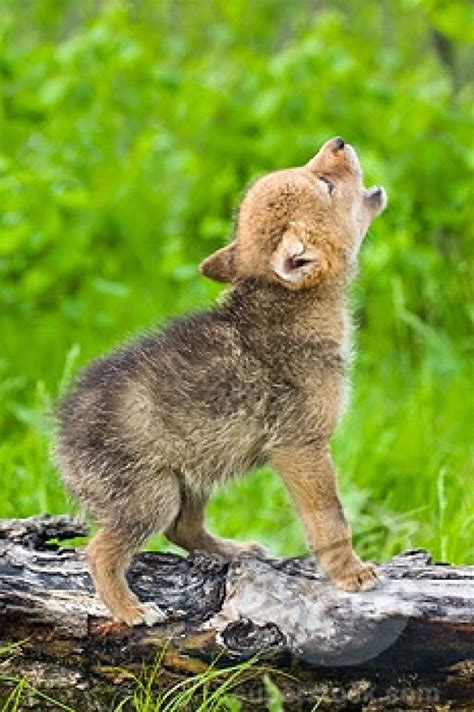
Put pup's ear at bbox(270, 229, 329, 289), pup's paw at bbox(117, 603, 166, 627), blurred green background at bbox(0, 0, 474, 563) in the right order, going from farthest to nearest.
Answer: blurred green background at bbox(0, 0, 474, 563) → pup's ear at bbox(270, 229, 329, 289) → pup's paw at bbox(117, 603, 166, 627)

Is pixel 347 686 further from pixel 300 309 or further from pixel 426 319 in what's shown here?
pixel 426 319

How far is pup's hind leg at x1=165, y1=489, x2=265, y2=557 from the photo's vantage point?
457cm

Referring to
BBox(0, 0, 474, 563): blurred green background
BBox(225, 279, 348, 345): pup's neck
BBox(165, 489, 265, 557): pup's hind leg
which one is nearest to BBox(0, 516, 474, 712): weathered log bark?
BBox(165, 489, 265, 557): pup's hind leg

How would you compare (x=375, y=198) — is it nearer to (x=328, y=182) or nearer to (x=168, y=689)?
(x=328, y=182)

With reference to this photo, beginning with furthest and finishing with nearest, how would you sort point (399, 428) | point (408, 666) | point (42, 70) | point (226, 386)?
point (42, 70) < point (399, 428) < point (226, 386) < point (408, 666)

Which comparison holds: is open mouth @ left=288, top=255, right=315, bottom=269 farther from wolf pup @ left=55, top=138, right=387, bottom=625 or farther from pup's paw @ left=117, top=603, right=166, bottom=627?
pup's paw @ left=117, top=603, right=166, bottom=627

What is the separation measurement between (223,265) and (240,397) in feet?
1.69

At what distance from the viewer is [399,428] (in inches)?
264

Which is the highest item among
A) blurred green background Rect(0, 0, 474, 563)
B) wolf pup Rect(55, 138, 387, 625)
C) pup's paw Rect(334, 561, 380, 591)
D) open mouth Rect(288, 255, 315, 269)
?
blurred green background Rect(0, 0, 474, 563)

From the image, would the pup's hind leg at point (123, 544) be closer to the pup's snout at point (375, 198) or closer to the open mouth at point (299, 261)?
the open mouth at point (299, 261)

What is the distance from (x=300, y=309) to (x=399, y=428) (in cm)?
230

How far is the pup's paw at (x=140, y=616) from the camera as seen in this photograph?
13.3ft

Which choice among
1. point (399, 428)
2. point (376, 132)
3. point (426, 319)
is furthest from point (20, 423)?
point (376, 132)

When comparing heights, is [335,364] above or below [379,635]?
above
